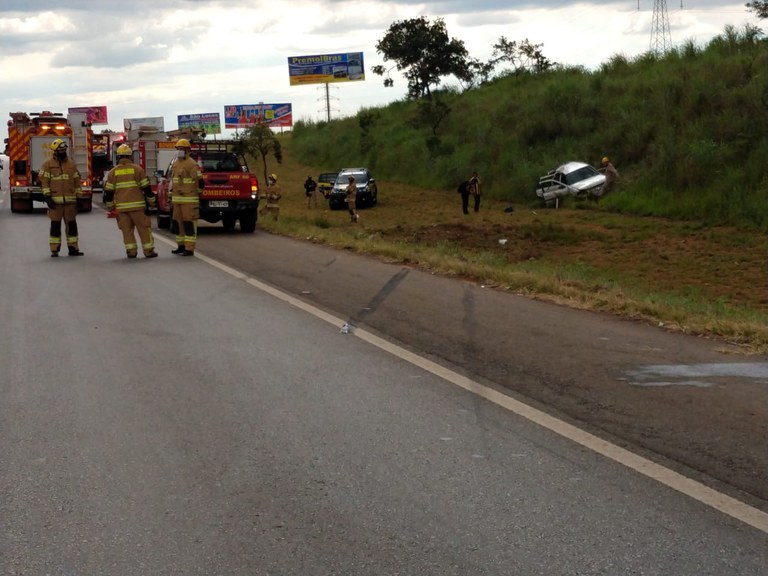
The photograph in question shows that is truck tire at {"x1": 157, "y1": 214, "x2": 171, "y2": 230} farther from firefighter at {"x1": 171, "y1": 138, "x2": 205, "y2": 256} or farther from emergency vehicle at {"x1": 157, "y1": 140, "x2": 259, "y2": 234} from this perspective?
firefighter at {"x1": 171, "y1": 138, "x2": 205, "y2": 256}

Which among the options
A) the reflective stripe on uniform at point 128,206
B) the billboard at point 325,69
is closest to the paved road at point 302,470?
the reflective stripe on uniform at point 128,206

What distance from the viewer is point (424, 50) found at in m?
62.9

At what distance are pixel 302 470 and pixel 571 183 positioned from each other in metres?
31.3

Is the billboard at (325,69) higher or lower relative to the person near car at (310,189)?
higher

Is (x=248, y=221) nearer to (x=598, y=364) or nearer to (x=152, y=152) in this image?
(x=152, y=152)

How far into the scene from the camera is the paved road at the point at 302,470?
14.2 ft

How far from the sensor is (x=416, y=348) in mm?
9016

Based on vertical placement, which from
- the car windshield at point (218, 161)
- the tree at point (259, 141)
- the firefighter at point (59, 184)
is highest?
the tree at point (259, 141)

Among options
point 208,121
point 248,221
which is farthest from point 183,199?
point 208,121

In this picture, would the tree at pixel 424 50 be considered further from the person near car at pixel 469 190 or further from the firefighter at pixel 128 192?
the firefighter at pixel 128 192

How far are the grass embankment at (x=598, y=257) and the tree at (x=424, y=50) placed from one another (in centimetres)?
2669

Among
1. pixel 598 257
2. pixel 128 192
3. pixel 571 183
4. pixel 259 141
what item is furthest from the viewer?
pixel 259 141

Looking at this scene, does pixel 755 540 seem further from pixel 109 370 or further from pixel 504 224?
pixel 504 224

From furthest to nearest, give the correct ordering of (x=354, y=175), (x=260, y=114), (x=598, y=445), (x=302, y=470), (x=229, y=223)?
(x=260, y=114)
(x=354, y=175)
(x=229, y=223)
(x=598, y=445)
(x=302, y=470)
